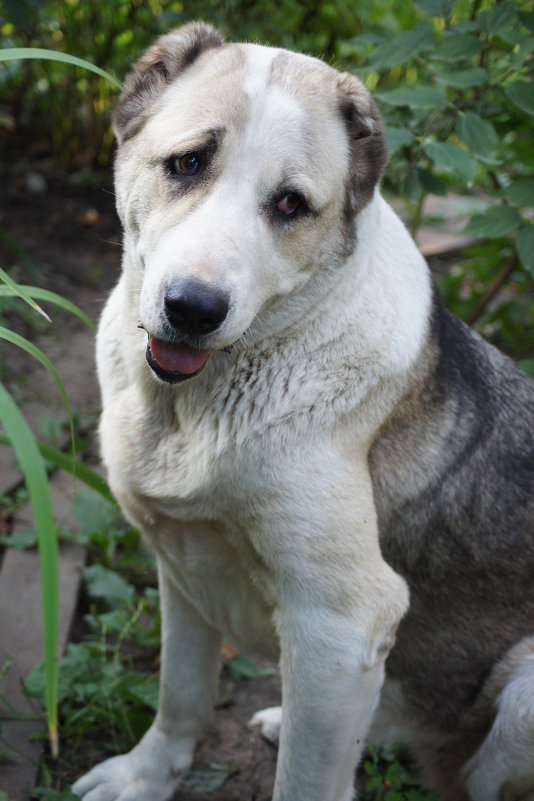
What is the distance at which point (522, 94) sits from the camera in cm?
331

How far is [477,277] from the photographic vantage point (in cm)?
510

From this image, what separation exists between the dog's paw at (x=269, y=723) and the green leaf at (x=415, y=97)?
2138mm

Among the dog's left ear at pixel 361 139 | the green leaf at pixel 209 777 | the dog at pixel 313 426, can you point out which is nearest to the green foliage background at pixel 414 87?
the dog's left ear at pixel 361 139

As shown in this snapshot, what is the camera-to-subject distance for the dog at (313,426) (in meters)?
2.17

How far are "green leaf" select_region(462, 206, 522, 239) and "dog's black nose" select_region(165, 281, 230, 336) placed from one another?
178 cm

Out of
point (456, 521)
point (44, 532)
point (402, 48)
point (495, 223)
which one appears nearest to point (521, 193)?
point (495, 223)

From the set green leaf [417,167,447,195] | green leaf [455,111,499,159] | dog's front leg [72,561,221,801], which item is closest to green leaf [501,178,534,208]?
green leaf [455,111,499,159]

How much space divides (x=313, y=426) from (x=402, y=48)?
70.6 inches

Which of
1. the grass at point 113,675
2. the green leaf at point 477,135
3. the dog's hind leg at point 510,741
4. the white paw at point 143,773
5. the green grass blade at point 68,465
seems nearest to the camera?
the dog's hind leg at point 510,741

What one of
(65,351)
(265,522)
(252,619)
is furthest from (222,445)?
(65,351)

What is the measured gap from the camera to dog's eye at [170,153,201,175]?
2174 mm

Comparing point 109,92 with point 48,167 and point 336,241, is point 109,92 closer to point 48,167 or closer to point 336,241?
point 48,167

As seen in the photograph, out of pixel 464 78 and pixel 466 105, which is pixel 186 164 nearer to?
pixel 464 78

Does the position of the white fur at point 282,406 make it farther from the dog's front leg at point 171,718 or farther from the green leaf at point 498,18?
the green leaf at point 498,18
